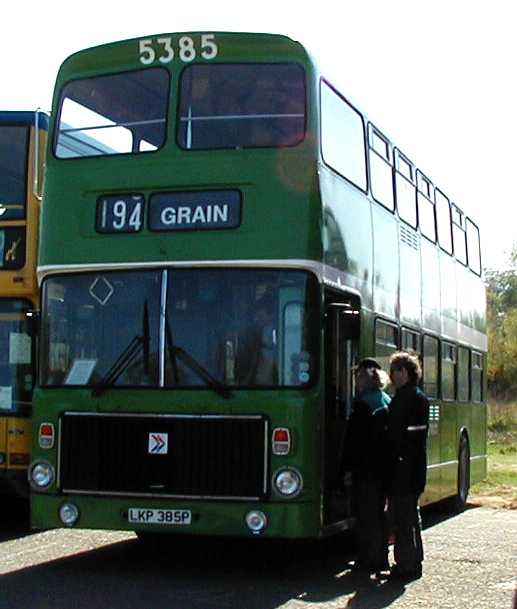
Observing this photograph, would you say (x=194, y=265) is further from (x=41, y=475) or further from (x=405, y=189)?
(x=405, y=189)

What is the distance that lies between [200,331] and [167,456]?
1.12 m

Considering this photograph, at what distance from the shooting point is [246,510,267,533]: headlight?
10.5 meters

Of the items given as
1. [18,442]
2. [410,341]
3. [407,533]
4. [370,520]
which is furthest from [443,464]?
[18,442]

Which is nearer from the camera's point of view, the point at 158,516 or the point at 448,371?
the point at 158,516

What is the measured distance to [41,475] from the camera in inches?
443

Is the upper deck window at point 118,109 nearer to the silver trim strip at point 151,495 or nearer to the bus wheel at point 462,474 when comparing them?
the silver trim strip at point 151,495

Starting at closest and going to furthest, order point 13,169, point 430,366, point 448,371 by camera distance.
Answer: point 13,169, point 430,366, point 448,371

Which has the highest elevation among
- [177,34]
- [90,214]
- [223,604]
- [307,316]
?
[177,34]

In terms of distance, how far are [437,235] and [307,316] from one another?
7.04 m

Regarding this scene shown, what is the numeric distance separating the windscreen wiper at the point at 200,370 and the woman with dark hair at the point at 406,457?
1.62 metres

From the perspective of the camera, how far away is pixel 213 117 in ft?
37.6

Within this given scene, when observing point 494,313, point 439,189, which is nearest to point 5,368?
point 439,189

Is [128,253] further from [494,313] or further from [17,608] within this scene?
[494,313]

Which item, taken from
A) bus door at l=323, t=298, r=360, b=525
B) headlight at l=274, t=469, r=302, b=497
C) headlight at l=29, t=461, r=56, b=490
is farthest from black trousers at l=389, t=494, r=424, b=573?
headlight at l=29, t=461, r=56, b=490
